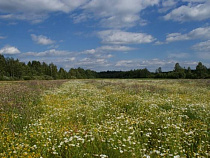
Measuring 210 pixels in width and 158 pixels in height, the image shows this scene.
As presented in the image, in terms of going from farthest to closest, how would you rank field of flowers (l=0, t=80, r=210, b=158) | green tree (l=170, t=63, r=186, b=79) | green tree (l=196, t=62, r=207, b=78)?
1. green tree (l=170, t=63, r=186, b=79)
2. green tree (l=196, t=62, r=207, b=78)
3. field of flowers (l=0, t=80, r=210, b=158)

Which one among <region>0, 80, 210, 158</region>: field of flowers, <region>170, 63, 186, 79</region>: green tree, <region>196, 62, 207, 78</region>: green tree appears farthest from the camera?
<region>170, 63, 186, 79</region>: green tree

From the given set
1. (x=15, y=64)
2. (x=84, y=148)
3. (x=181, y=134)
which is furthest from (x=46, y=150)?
(x=15, y=64)

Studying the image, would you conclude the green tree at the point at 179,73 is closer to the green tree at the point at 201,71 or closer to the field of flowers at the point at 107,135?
the green tree at the point at 201,71

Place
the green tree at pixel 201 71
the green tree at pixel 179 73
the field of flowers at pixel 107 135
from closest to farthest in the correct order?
the field of flowers at pixel 107 135
the green tree at pixel 201 71
the green tree at pixel 179 73

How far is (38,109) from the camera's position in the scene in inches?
352

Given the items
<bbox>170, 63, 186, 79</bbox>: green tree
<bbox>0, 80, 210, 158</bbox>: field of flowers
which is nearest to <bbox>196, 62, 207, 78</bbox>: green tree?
<bbox>170, 63, 186, 79</bbox>: green tree

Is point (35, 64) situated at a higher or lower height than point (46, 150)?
higher

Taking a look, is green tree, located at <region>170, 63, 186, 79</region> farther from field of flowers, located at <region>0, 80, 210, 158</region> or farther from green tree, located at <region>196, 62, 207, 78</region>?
field of flowers, located at <region>0, 80, 210, 158</region>

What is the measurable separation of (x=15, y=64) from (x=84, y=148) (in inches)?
2907

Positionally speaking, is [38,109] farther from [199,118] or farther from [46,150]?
[199,118]

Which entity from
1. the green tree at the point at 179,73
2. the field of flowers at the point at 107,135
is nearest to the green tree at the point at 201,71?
the green tree at the point at 179,73

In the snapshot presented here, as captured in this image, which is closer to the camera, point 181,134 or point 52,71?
point 181,134

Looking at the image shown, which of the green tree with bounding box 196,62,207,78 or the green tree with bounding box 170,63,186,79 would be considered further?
the green tree with bounding box 170,63,186,79

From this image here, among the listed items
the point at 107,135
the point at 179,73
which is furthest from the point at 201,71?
the point at 107,135
